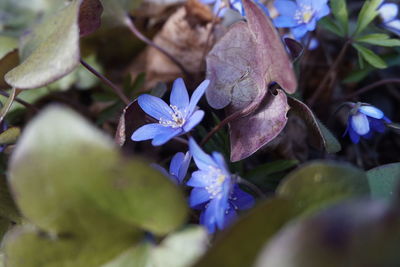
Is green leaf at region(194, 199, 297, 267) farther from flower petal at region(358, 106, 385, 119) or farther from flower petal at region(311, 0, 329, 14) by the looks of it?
flower petal at region(311, 0, 329, 14)

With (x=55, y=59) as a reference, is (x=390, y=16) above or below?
below

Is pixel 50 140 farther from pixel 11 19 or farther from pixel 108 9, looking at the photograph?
pixel 11 19

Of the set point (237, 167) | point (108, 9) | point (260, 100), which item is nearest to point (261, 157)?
point (237, 167)

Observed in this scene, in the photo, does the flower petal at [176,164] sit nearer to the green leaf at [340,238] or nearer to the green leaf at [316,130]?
the green leaf at [316,130]

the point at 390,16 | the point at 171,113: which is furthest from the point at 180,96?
the point at 390,16

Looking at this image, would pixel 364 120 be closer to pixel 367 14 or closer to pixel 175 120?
pixel 367 14

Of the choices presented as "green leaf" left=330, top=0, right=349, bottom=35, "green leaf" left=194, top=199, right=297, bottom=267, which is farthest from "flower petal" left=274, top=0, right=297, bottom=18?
"green leaf" left=194, top=199, right=297, bottom=267

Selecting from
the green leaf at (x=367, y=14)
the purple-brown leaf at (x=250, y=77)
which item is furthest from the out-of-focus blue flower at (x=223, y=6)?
the green leaf at (x=367, y=14)
